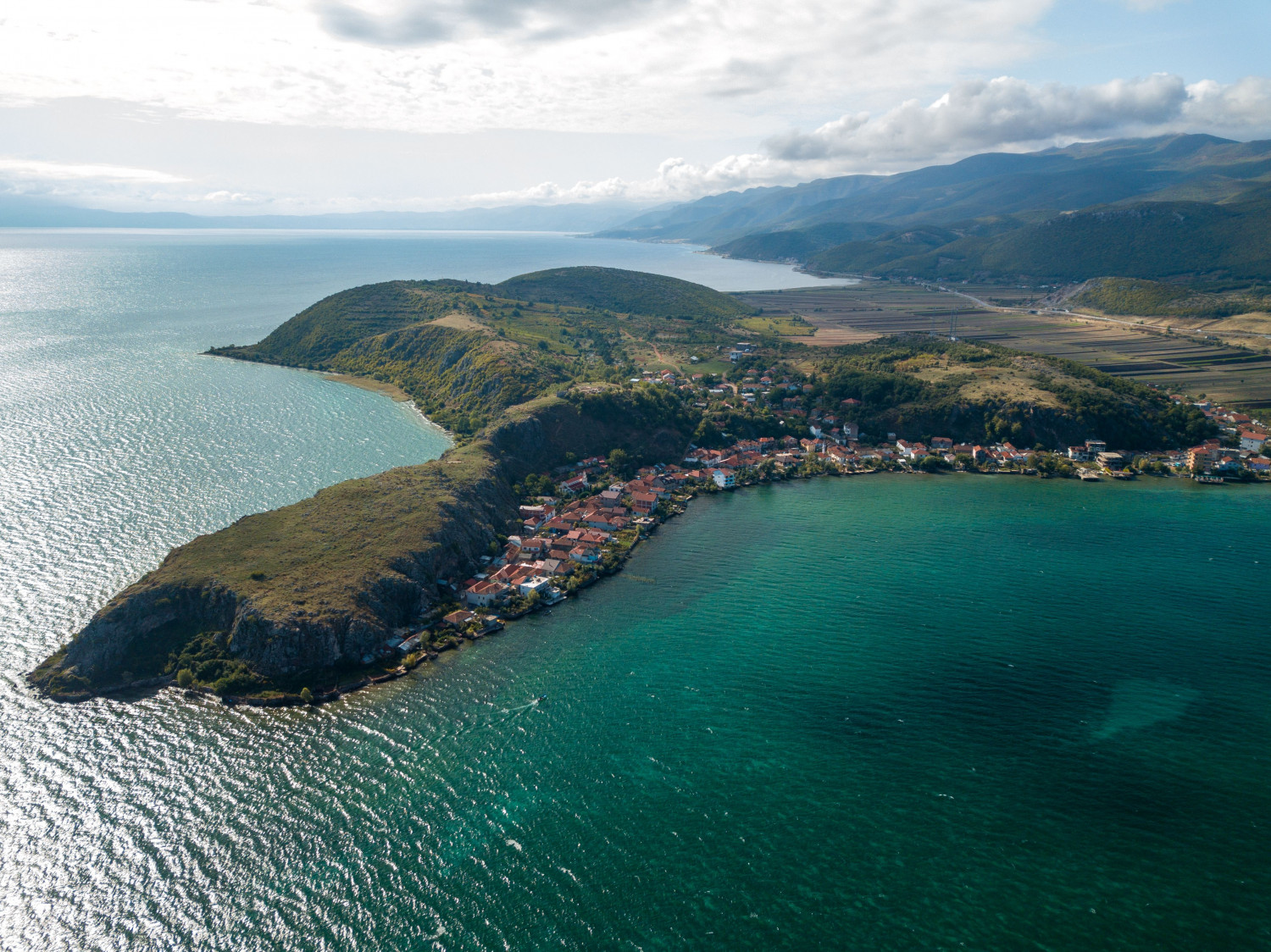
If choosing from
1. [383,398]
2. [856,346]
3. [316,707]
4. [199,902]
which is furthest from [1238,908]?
[856,346]

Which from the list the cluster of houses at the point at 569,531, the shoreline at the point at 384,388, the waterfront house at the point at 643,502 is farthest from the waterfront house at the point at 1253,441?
the shoreline at the point at 384,388

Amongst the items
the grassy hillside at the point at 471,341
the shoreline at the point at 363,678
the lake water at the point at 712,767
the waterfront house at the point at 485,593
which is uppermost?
the grassy hillside at the point at 471,341

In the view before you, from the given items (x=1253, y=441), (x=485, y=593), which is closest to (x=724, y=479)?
(x=485, y=593)

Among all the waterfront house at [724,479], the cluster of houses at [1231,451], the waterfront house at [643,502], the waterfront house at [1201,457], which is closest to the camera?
the waterfront house at [643,502]

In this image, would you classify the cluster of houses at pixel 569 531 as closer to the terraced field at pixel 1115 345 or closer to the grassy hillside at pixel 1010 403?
the grassy hillside at pixel 1010 403

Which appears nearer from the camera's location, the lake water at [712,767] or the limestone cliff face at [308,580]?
the lake water at [712,767]

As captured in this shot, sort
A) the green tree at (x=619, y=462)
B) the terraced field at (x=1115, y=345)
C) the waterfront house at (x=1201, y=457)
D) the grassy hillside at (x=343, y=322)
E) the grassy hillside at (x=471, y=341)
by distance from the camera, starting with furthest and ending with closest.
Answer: the grassy hillside at (x=343, y=322), the terraced field at (x=1115, y=345), the grassy hillside at (x=471, y=341), the green tree at (x=619, y=462), the waterfront house at (x=1201, y=457)

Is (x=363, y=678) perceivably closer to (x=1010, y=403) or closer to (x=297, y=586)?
(x=297, y=586)

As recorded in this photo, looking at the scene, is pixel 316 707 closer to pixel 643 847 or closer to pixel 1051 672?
pixel 643 847
